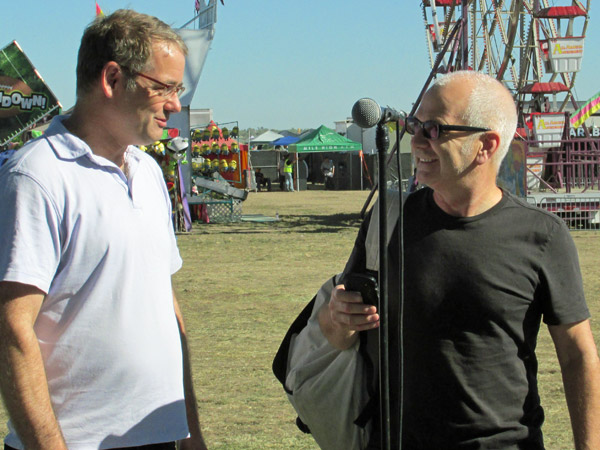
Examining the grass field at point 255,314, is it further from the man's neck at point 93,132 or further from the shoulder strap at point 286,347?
the man's neck at point 93,132

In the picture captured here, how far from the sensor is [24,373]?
6.31 feet

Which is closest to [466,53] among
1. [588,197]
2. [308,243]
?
[588,197]

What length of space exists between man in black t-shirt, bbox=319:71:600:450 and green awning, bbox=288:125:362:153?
35.2m

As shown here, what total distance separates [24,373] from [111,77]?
824mm

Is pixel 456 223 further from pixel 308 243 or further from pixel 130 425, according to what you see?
pixel 308 243

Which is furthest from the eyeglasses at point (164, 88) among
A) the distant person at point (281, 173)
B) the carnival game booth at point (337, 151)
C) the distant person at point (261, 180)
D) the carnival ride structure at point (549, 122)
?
the distant person at point (261, 180)

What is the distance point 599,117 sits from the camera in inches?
1048

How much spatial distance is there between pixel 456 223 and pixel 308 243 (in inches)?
498

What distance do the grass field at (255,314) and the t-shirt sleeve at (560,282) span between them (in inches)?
102

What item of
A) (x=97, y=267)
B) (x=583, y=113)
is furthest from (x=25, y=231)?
(x=583, y=113)

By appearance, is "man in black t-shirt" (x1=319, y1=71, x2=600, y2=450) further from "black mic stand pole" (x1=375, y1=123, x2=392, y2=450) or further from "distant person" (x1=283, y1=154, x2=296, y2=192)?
"distant person" (x1=283, y1=154, x2=296, y2=192)

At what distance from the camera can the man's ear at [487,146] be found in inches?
92.6

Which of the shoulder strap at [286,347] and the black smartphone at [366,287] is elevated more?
the black smartphone at [366,287]

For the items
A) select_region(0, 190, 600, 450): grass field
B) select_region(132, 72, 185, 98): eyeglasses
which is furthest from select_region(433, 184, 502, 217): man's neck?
select_region(0, 190, 600, 450): grass field
